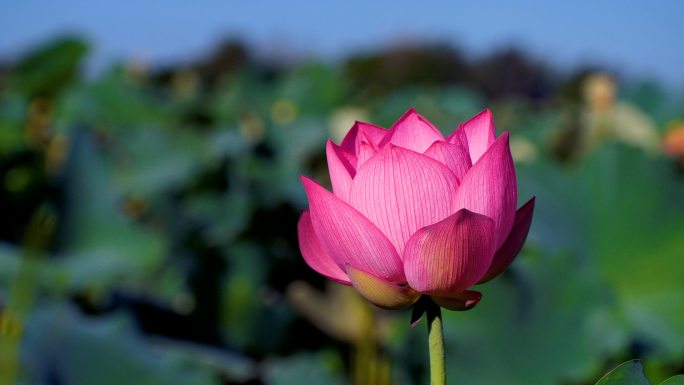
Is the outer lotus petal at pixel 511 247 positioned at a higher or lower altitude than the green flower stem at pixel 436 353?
higher

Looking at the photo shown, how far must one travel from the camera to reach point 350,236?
25cm

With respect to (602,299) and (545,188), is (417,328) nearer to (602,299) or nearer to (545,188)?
(602,299)

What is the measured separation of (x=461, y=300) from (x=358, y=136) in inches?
4.0

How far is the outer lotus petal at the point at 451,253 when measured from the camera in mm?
239

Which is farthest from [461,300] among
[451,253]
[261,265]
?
[261,265]

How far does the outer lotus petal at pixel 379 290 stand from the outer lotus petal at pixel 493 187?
0.14ft

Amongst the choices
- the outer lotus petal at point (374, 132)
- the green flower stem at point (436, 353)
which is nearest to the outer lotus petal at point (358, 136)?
the outer lotus petal at point (374, 132)

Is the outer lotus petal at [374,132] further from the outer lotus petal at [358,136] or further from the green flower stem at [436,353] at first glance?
the green flower stem at [436,353]

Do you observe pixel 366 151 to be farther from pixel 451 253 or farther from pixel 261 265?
pixel 261 265

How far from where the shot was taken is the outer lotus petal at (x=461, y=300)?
0.83 feet

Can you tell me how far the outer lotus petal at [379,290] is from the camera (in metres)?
0.25

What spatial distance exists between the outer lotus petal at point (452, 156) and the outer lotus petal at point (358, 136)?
0.05 m

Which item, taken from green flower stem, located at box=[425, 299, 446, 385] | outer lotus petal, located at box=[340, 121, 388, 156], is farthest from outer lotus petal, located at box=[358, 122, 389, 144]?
green flower stem, located at box=[425, 299, 446, 385]

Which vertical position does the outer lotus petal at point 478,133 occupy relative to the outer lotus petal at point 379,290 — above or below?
above
